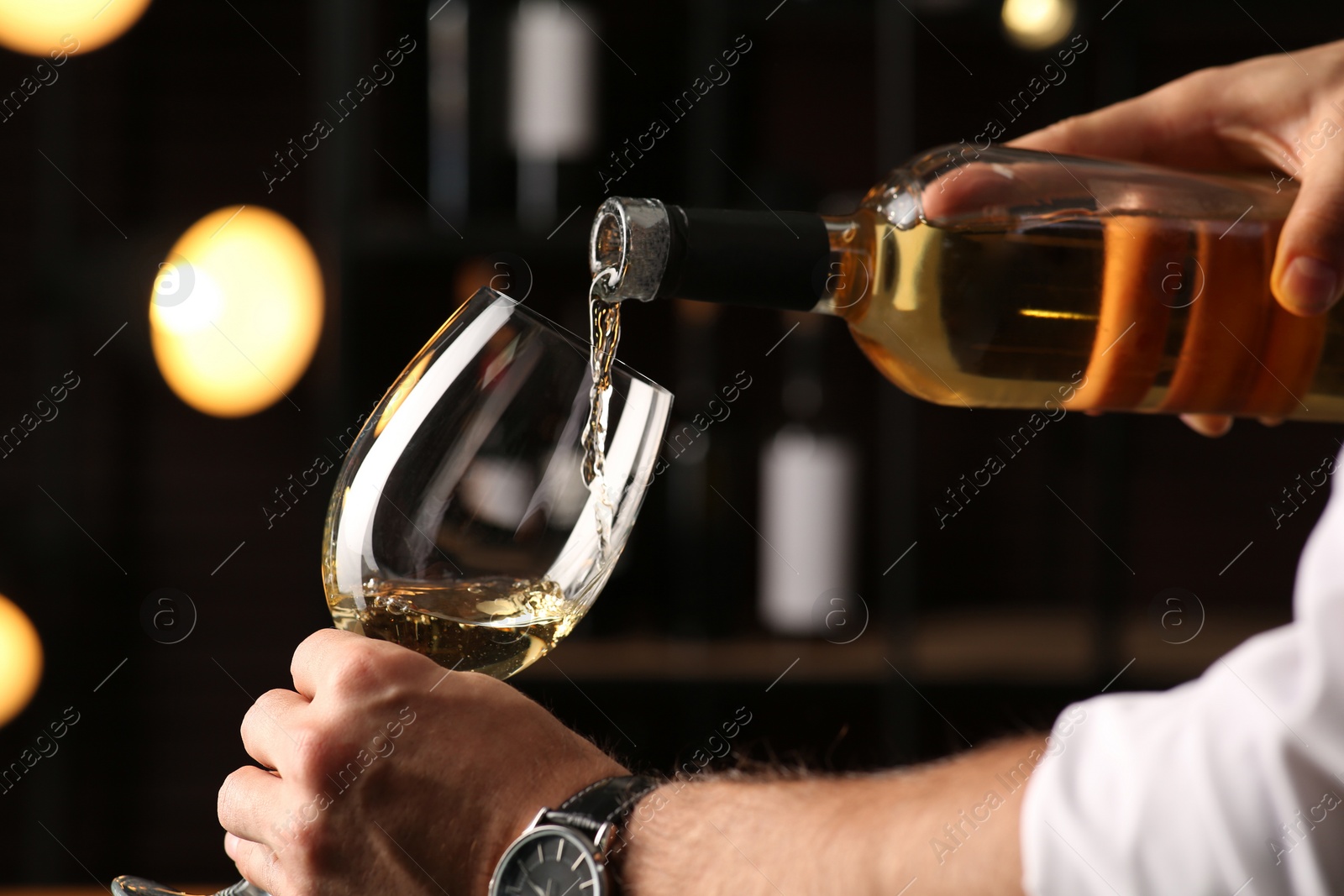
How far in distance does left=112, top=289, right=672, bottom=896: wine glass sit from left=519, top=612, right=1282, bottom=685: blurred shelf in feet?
2.64

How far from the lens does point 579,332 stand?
5.13 feet

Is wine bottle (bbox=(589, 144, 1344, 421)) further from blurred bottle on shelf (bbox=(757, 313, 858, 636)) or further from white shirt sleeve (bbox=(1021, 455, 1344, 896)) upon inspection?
blurred bottle on shelf (bbox=(757, 313, 858, 636))

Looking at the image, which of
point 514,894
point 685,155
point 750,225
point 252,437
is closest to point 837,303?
point 750,225

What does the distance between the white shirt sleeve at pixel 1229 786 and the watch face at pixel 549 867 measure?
0.22m

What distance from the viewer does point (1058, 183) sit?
0.65 meters

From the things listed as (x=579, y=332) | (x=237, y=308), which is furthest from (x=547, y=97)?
(x=237, y=308)

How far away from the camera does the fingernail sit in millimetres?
562

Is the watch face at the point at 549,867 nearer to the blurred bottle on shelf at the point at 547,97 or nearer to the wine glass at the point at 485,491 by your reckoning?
the wine glass at the point at 485,491

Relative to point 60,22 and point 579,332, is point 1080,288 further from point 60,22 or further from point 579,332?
point 60,22

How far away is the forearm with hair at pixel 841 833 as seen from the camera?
1.40 ft

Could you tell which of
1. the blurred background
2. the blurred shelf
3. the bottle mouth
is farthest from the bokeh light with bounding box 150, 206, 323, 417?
the bottle mouth

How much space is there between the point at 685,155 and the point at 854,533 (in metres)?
0.55

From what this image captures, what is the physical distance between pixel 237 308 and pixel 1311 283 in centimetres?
132

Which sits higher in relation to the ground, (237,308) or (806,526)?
(237,308)
